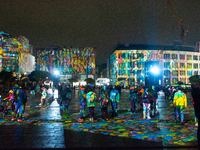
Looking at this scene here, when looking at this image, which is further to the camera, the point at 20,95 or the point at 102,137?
the point at 20,95

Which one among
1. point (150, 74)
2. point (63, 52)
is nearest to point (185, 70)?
point (63, 52)

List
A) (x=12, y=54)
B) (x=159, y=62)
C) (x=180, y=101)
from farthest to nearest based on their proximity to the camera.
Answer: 1. (x=12, y=54)
2. (x=159, y=62)
3. (x=180, y=101)

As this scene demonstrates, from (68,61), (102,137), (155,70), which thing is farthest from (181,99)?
(68,61)

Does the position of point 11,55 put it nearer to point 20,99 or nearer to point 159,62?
point 159,62

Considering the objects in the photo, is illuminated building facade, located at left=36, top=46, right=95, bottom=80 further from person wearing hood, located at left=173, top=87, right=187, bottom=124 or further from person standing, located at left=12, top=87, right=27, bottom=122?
person wearing hood, located at left=173, top=87, right=187, bottom=124

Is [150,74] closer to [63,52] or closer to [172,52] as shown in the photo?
[172,52]

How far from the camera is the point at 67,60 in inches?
3888

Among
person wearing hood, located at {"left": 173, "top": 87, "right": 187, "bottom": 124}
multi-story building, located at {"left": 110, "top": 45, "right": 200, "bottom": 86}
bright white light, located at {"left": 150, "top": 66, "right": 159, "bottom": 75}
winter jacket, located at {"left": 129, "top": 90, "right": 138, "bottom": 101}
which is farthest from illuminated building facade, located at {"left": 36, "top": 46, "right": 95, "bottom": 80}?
person wearing hood, located at {"left": 173, "top": 87, "right": 187, "bottom": 124}

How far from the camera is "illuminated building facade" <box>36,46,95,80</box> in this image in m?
97.6

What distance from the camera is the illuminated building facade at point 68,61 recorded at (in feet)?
320

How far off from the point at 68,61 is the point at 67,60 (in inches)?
26.5

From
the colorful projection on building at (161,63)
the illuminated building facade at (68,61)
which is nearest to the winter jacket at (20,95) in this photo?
the colorful projection on building at (161,63)

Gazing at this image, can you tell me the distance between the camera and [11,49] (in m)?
97.0

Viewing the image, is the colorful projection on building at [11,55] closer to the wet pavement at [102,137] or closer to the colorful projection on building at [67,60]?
the colorful projection on building at [67,60]
